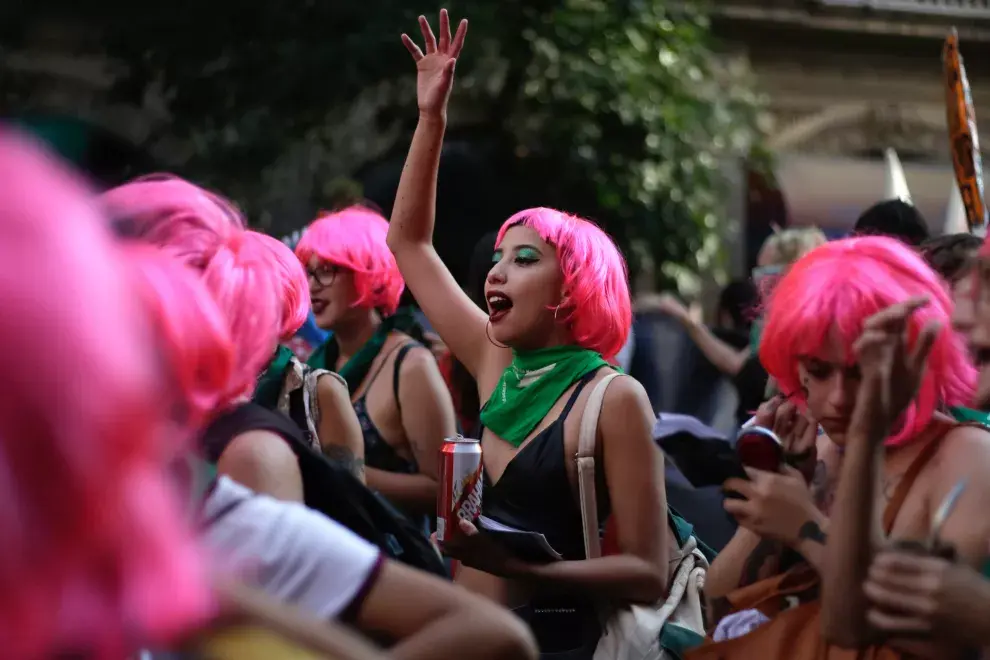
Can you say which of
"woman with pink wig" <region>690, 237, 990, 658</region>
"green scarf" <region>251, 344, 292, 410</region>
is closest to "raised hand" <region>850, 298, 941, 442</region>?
"woman with pink wig" <region>690, 237, 990, 658</region>

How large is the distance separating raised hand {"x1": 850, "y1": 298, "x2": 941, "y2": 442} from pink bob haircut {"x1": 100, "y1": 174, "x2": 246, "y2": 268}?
3.72ft

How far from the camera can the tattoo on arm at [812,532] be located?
2281 mm

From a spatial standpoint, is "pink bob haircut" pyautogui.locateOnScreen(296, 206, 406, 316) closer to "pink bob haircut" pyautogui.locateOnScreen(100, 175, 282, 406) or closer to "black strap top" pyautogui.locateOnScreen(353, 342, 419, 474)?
"black strap top" pyautogui.locateOnScreen(353, 342, 419, 474)

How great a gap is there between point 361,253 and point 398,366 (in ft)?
1.72

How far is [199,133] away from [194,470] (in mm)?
8238

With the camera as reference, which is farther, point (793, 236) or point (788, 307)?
point (793, 236)

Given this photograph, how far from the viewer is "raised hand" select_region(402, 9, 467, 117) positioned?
3.63 metres

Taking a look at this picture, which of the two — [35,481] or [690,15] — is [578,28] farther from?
[35,481]

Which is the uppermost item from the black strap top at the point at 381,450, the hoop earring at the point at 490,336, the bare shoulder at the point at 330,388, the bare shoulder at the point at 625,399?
the hoop earring at the point at 490,336

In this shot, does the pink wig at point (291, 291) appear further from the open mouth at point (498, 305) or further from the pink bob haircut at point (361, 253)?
the pink bob haircut at point (361, 253)

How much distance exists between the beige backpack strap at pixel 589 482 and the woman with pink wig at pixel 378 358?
1232mm

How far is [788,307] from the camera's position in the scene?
8.70 feet

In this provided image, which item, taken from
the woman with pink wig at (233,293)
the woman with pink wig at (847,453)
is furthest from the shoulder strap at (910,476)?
the woman with pink wig at (233,293)

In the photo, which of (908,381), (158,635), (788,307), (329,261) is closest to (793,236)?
(329,261)
